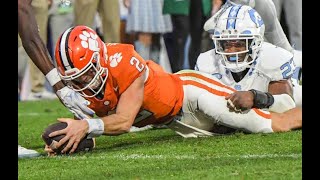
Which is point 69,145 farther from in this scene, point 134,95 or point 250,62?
point 250,62

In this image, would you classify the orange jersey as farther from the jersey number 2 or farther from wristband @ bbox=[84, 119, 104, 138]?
wristband @ bbox=[84, 119, 104, 138]

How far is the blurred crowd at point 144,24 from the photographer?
11352 mm

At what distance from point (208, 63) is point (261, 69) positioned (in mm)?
400

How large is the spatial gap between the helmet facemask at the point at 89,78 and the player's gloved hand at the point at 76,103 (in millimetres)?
66

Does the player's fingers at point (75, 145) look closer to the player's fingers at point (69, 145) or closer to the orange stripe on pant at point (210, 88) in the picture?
the player's fingers at point (69, 145)

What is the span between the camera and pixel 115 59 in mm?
6391

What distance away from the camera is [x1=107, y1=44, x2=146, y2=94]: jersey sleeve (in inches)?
249

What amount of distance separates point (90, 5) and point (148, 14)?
890mm

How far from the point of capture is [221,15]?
24.6 feet

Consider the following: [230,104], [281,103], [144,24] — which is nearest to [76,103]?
[230,104]

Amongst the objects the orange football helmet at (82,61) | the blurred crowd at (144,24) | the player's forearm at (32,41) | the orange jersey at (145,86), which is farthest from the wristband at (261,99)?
the blurred crowd at (144,24)

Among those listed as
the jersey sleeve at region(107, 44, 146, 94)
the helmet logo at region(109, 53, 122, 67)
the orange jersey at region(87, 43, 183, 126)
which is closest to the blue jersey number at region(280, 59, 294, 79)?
the orange jersey at region(87, 43, 183, 126)

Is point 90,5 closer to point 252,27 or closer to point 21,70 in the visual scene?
point 21,70

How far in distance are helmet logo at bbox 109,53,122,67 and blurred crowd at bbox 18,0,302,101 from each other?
16.0ft
